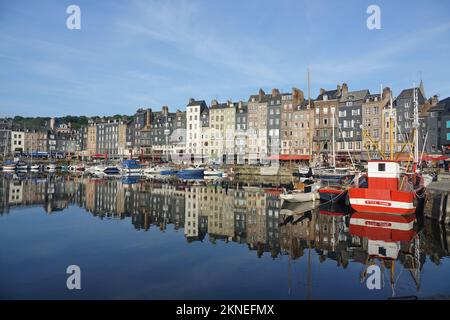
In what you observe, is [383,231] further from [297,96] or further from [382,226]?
[297,96]

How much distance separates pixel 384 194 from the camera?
2258cm

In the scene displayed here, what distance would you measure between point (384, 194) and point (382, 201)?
47 cm

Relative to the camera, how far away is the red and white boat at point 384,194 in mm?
22109

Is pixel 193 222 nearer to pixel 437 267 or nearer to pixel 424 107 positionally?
pixel 437 267

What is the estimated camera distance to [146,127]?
10312 cm

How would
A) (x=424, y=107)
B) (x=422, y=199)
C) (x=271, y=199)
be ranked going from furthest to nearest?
(x=424, y=107) < (x=271, y=199) < (x=422, y=199)

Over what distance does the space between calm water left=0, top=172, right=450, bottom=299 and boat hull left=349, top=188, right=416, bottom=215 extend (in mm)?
1187

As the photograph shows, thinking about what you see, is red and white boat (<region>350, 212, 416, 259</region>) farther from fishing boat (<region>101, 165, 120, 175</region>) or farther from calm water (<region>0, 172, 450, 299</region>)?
fishing boat (<region>101, 165, 120, 175</region>)

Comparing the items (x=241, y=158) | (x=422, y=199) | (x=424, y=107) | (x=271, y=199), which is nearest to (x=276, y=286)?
(x=422, y=199)

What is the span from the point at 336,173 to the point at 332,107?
29.8 m

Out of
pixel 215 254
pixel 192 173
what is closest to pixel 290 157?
pixel 192 173

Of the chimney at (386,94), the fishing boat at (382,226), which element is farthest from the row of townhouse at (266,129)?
the fishing boat at (382,226)

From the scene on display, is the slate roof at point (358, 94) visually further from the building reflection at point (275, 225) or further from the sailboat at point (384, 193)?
the sailboat at point (384, 193)

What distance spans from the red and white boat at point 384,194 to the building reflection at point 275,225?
1128 millimetres
